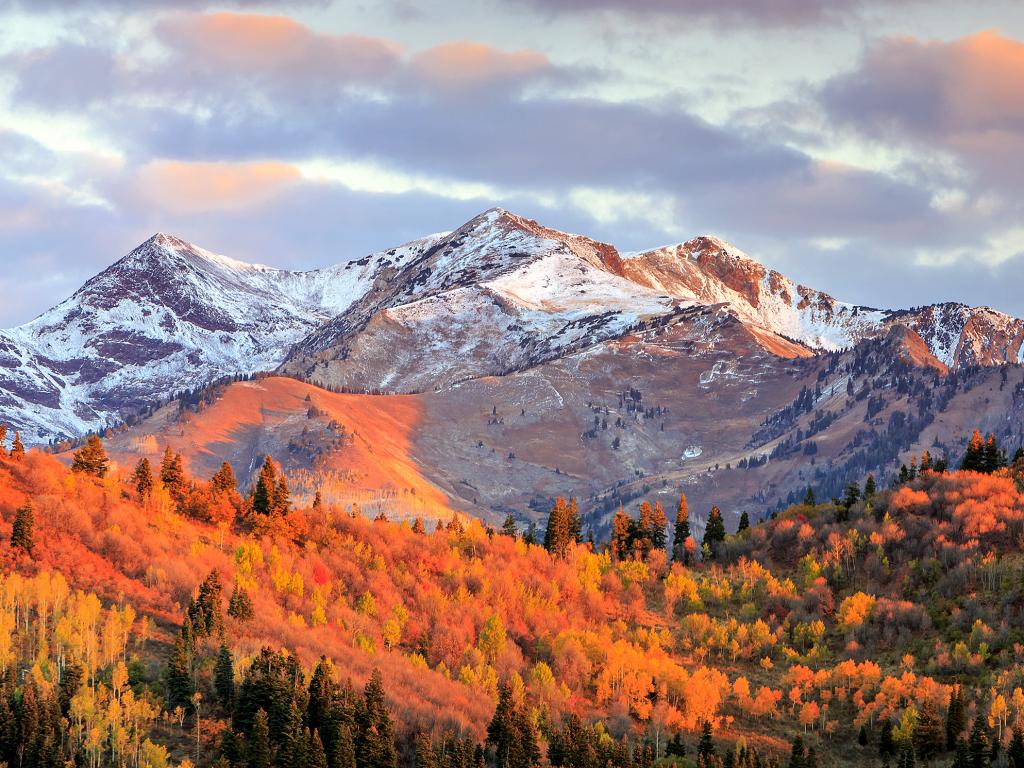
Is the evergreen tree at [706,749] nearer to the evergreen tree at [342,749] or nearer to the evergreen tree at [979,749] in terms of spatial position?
the evergreen tree at [979,749]

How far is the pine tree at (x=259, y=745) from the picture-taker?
559ft

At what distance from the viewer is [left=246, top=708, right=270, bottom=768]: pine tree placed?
17050 cm

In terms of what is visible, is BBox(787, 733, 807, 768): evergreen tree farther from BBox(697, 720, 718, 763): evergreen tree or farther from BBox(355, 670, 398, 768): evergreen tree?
BBox(355, 670, 398, 768): evergreen tree

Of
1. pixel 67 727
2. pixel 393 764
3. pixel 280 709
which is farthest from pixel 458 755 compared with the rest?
pixel 67 727

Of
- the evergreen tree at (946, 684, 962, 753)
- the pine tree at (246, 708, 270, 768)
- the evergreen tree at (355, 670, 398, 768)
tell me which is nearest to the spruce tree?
the evergreen tree at (946, 684, 962, 753)

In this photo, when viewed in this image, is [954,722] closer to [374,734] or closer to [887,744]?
[887,744]

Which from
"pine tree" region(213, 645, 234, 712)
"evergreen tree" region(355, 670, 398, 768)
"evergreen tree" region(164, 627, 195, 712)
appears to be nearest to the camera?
"evergreen tree" region(355, 670, 398, 768)

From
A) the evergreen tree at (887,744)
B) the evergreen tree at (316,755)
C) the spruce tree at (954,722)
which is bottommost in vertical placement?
the evergreen tree at (316,755)

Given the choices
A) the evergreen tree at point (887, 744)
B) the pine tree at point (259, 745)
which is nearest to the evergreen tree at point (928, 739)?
the evergreen tree at point (887, 744)

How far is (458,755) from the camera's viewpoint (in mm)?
180875

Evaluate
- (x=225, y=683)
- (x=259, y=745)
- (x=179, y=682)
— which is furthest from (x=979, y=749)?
(x=179, y=682)

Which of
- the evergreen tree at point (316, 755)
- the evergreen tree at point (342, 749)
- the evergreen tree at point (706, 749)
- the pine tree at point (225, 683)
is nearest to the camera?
the evergreen tree at point (316, 755)

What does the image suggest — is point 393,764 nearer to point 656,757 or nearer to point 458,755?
point 458,755

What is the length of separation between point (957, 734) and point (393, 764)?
7332cm
